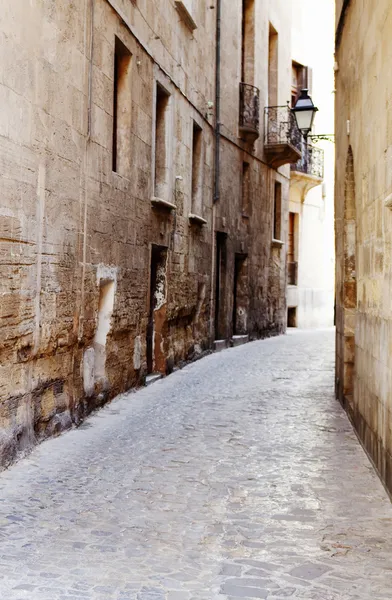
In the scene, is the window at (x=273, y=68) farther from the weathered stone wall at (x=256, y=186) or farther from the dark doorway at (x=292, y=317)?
the dark doorway at (x=292, y=317)

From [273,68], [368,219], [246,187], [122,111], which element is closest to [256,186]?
[246,187]

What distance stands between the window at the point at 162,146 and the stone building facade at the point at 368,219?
3.01 m

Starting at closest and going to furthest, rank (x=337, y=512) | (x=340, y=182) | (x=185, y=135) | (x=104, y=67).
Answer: (x=337, y=512) → (x=104, y=67) → (x=340, y=182) → (x=185, y=135)

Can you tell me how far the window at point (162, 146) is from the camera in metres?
11.3

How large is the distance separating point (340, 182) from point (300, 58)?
Answer: 1749 centimetres

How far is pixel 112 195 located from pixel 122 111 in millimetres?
1335

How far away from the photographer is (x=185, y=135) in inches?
500

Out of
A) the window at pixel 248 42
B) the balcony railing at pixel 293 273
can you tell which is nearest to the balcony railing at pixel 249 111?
the window at pixel 248 42

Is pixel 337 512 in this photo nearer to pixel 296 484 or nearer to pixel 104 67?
pixel 296 484

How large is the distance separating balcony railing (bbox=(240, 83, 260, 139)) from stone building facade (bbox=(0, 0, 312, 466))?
0.11 feet

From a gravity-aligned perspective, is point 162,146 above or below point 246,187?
below

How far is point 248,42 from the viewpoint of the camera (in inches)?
740

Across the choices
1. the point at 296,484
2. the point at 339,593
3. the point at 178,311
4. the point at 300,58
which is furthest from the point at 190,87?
the point at 300,58

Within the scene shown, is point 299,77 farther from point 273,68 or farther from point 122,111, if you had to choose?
point 122,111
